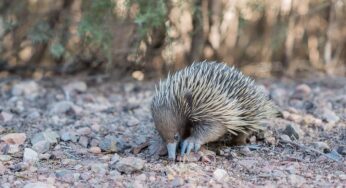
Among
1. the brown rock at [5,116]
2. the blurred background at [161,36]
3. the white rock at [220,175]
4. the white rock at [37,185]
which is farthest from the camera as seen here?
the blurred background at [161,36]

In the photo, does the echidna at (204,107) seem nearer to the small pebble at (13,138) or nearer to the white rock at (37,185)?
the white rock at (37,185)

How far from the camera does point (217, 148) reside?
5133 mm

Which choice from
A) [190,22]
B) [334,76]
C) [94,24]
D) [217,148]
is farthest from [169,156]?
[334,76]

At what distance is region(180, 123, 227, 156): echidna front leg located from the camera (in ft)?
15.8

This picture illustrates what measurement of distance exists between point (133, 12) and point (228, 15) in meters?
1.61

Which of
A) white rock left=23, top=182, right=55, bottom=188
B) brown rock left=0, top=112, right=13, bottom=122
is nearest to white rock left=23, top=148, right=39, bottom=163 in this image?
white rock left=23, top=182, right=55, bottom=188

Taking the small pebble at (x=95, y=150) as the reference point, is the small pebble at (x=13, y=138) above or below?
above

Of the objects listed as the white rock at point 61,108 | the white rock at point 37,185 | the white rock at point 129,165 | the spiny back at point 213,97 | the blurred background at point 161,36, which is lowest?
the white rock at point 37,185

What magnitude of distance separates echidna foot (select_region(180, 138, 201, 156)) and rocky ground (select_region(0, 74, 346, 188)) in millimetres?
76

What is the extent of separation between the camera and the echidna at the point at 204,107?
15.5 ft

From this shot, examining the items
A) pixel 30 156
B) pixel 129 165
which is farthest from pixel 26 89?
pixel 129 165

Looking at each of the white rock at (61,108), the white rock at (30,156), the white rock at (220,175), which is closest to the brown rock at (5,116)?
the white rock at (61,108)

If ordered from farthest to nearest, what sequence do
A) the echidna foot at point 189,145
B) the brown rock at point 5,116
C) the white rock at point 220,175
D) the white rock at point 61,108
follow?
the white rock at point 61,108 → the brown rock at point 5,116 → the echidna foot at point 189,145 → the white rock at point 220,175

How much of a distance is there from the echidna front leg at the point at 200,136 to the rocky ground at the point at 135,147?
3.7 inches
